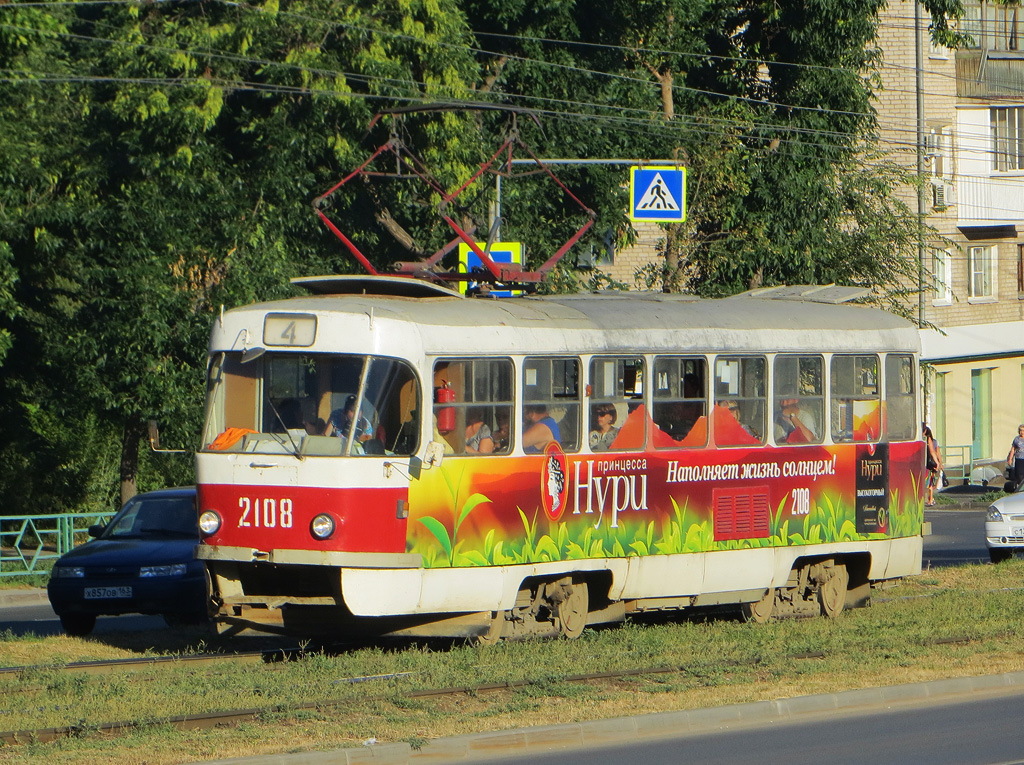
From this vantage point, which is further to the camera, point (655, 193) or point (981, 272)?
point (981, 272)

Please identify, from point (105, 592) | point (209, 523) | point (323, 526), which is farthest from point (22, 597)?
point (323, 526)

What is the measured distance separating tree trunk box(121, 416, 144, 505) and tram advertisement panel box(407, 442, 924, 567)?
12999mm

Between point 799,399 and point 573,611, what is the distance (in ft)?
10.3

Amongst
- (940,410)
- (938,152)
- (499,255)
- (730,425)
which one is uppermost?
(938,152)

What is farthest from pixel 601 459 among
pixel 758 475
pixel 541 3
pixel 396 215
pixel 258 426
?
pixel 541 3

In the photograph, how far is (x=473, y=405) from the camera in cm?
1221

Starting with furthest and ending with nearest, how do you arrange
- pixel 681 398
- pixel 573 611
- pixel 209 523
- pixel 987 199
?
1. pixel 987 199
2. pixel 681 398
3. pixel 573 611
4. pixel 209 523

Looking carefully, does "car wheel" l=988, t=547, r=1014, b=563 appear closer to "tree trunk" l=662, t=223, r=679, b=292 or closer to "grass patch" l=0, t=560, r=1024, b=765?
"grass patch" l=0, t=560, r=1024, b=765

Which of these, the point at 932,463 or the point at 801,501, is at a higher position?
the point at 932,463

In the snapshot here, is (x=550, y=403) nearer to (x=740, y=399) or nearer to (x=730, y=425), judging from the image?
(x=730, y=425)

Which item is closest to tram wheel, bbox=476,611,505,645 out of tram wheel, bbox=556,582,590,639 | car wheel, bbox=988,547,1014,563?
tram wheel, bbox=556,582,590,639

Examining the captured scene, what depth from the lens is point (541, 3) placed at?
26.6m

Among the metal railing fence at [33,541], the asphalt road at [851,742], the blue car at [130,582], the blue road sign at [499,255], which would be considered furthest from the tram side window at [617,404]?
the metal railing fence at [33,541]

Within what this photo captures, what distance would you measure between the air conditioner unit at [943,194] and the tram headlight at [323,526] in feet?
104
